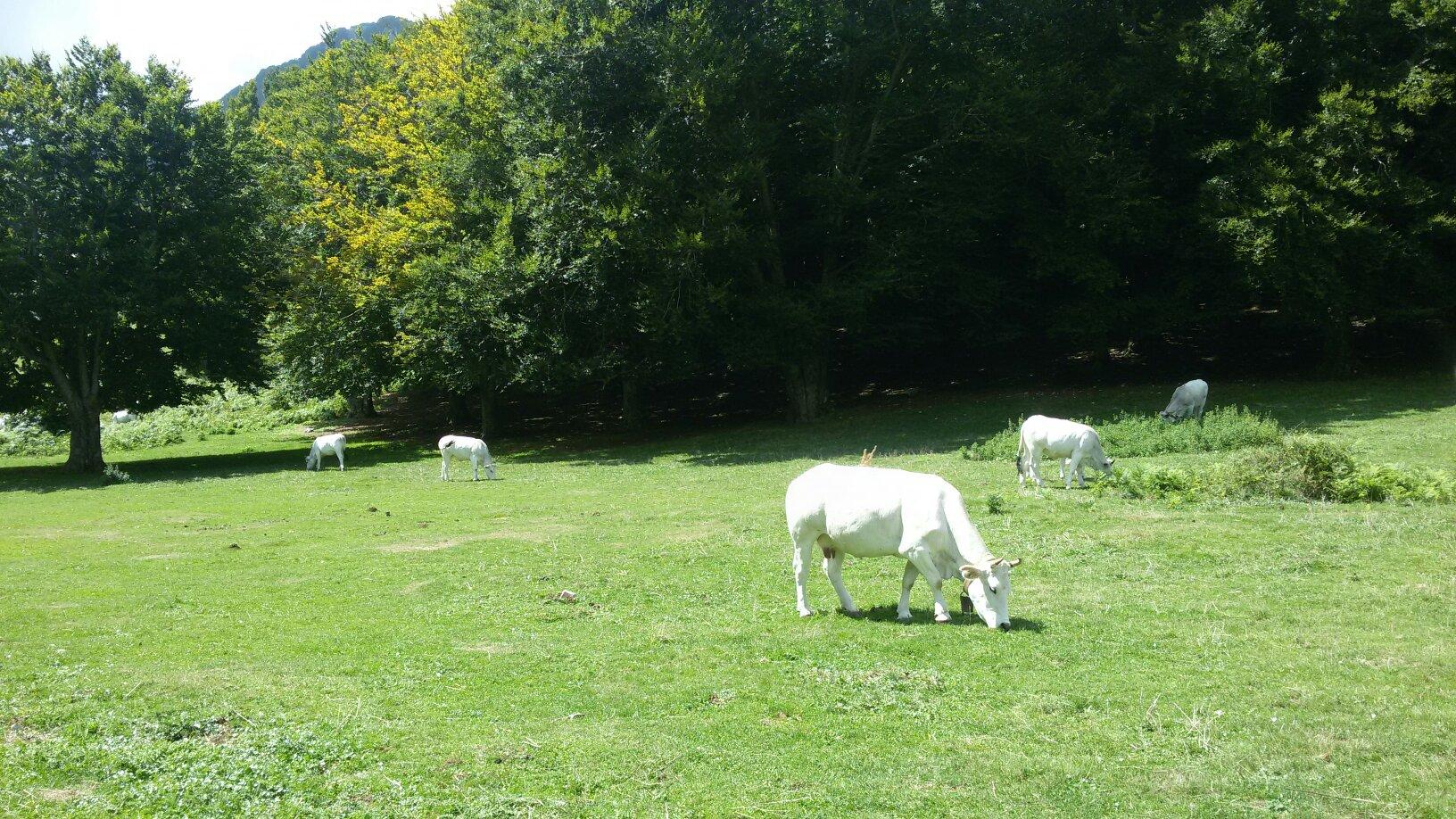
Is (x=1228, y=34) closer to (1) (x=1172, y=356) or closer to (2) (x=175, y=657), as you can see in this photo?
(1) (x=1172, y=356)

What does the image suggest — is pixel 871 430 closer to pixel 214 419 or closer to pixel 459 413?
pixel 459 413

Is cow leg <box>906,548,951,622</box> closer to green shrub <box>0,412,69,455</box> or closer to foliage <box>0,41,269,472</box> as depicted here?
foliage <box>0,41,269,472</box>

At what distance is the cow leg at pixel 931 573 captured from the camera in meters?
11.3

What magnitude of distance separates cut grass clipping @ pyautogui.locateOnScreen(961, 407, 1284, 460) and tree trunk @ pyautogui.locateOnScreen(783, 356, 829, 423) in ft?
38.7

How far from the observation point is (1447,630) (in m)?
10.5

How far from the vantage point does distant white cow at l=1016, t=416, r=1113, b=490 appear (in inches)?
864

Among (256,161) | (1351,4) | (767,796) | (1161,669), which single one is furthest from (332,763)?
(256,161)

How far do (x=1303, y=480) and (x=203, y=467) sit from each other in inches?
1341

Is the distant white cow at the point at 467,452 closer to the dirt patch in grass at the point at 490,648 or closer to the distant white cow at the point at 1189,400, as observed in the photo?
the distant white cow at the point at 1189,400

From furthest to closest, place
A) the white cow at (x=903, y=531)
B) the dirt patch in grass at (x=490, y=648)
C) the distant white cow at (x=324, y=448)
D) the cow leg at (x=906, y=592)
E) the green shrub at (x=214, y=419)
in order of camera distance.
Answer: the green shrub at (x=214, y=419) → the distant white cow at (x=324, y=448) → the cow leg at (x=906, y=592) → the white cow at (x=903, y=531) → the dirt patch in grass at (x=490, y=648)

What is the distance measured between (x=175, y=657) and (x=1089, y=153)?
33.1 m

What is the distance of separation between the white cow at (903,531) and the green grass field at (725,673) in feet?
1.41

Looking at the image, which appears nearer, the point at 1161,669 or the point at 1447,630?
the point at 1161,669

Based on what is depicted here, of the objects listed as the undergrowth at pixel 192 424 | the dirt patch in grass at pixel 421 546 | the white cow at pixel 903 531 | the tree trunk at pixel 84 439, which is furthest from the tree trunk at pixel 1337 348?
the tree trunk at pixel 84 439
